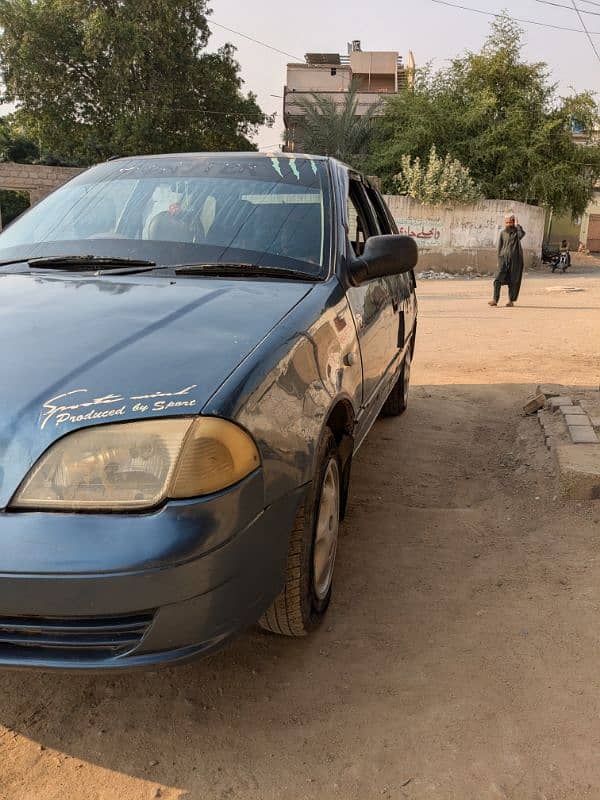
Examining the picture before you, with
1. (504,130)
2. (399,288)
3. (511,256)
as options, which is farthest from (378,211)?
(504,130)

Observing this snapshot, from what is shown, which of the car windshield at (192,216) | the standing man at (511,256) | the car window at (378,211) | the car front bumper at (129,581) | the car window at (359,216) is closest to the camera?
the car front bumper at (129,581)

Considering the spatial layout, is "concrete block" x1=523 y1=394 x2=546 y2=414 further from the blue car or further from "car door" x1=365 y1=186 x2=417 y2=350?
the blue car

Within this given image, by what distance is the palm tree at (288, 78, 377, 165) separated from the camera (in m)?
29.9

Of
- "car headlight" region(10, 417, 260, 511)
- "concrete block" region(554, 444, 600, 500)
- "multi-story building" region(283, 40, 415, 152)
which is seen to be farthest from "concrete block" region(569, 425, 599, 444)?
"multi-story building" region(283, 40, 415, 152)

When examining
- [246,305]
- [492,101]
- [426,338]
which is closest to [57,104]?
[492,101]

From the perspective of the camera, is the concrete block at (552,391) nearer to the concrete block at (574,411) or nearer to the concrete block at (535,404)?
the concrete block at (535,404)

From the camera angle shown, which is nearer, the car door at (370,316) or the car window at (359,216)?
the car door at (370,316)

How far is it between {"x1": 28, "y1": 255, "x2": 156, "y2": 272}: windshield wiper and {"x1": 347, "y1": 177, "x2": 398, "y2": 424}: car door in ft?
2.74

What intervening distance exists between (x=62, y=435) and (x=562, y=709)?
1616mm

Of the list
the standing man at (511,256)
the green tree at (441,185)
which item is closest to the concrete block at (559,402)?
the standing man at (511,256)

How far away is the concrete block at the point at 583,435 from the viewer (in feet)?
12.7

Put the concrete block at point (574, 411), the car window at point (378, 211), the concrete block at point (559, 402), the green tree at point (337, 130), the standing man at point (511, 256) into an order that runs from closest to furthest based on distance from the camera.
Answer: the car window at point (378, 211) < the concrete block at point (574, 411) < the concrete block at point (559, 402) < the standing man at point (511, 256) < the green tree at point (337, 130)

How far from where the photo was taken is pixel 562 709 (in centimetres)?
196

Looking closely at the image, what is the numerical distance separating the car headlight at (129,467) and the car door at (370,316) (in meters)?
1.29
